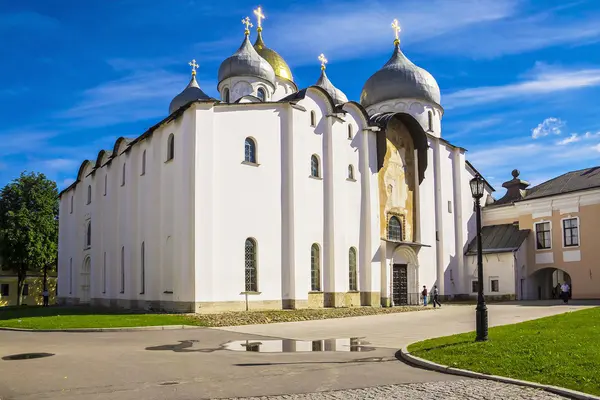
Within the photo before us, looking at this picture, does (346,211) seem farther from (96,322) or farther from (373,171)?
(96,322)

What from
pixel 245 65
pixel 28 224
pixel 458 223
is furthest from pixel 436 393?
pixel 28 224

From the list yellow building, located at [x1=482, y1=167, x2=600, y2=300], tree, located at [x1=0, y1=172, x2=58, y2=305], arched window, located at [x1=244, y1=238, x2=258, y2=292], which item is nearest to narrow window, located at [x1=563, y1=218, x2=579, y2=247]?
yellow building, located at [x1=482, y1=167, x2=600, y2=300]

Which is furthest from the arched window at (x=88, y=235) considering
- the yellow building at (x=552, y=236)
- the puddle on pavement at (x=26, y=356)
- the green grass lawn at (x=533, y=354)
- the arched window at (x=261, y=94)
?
the green grass lawn at (x=533, y=354)

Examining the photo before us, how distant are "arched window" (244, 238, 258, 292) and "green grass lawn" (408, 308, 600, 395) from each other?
13010 mm

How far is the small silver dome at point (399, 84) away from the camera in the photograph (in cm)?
3959

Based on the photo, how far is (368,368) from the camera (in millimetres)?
10602

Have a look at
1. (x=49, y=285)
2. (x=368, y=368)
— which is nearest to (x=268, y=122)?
(x=368, y=368)

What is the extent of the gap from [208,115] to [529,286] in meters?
23.3

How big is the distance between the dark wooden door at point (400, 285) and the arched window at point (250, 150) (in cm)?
1131

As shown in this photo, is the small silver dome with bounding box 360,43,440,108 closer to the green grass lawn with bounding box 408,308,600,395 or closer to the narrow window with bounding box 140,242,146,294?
the narrow window with bounding box 140,242,146,294

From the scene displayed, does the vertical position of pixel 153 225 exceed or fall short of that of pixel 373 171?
it falls short

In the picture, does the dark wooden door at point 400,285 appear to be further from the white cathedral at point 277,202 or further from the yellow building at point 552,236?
the yellow building at point 552,236

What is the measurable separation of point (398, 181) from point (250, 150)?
11.2 meters

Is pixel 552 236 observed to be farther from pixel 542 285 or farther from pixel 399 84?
pixel 399 84
